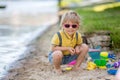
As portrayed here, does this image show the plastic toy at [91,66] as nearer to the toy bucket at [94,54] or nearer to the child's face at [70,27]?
the toy bucket at [94,54]

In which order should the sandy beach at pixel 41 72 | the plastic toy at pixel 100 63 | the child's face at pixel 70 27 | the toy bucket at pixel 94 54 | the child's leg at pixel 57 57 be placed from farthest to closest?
the toy bucket at pixel 94 54 → the plastic toy at pixel 100 63 → the child's face at pixel 70 27 → the child's leg at pixel 57 57 → the sandy beach at pixel 41 72

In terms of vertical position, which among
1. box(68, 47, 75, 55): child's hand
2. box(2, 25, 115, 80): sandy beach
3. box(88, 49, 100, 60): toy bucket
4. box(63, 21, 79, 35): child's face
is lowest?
box(2, 25, 115, 80): sandy beach

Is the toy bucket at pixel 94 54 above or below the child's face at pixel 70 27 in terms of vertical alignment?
below

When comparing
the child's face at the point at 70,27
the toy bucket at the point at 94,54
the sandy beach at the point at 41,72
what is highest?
the child's face at the point at 70,27

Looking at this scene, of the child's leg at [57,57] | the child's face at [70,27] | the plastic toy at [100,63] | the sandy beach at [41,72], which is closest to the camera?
the sandy beach at [41,72]

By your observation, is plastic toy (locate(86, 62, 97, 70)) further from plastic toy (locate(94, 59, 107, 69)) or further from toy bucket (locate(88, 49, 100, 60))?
toy bucket (locate(88, 49, 100, 60))

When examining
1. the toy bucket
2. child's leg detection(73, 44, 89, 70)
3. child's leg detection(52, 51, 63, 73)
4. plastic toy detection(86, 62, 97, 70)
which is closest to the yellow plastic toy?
plastic toy detection(86, 62, 97, 70)

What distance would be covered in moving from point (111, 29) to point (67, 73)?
2689 mm

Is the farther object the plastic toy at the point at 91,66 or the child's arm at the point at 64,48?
the plastic toy at the point at 91,66

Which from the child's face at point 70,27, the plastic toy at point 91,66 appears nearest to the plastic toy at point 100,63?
the plastic toy at point 91,66

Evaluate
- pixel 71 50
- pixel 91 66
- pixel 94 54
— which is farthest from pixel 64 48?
pixel 94 54

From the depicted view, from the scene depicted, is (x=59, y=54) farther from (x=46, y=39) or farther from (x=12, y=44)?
(x=46, y=39)

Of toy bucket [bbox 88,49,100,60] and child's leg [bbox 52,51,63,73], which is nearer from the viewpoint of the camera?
child's leg [bbox 52,51,63,73]

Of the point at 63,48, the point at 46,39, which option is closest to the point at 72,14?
the point at 63,48
